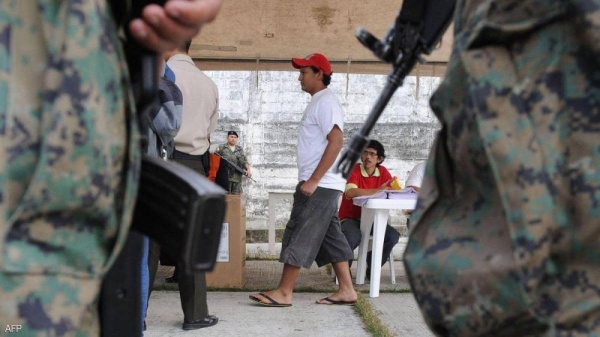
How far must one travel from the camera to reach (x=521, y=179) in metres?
1.32

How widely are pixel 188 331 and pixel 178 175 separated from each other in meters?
3.34

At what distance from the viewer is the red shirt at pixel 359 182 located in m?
6.58

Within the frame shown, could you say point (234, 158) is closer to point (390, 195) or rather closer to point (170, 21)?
point (390, 195)

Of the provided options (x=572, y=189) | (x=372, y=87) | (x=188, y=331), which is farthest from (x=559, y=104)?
(x=372, y=87)

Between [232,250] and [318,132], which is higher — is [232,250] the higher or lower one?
the lower one

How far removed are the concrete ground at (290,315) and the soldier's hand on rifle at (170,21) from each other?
3.26 metres

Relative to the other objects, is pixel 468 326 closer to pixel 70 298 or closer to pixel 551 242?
pixel 551 242

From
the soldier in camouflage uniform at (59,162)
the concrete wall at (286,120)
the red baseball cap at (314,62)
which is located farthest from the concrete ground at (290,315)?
the concrete wall at (286,120)

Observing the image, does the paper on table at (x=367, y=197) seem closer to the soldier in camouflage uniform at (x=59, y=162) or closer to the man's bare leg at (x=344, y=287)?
Result: the man's bare leg at (x=344, y=287)

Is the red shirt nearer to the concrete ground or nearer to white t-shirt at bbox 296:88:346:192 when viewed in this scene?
the concrete ground

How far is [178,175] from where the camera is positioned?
4.15 feet

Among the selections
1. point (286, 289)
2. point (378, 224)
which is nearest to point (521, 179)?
point (286, 289)

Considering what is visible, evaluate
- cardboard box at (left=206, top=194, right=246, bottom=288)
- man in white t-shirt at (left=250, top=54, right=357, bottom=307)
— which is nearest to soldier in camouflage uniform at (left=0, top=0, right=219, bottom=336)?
man in white t-shirt at (left=250, top=54, right=357, bottom=307)

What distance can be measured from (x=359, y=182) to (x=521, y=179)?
526 centimetres
